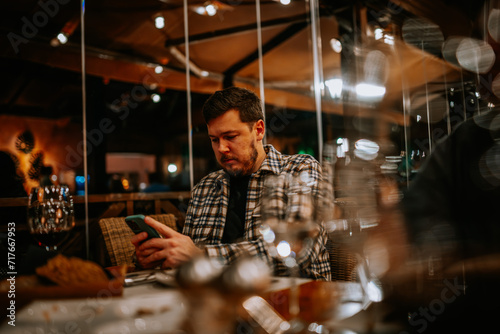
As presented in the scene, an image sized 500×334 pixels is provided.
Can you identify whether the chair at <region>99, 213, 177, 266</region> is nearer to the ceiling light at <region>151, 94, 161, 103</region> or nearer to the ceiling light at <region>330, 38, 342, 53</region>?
the ceiling light at <region>151, 94, 161, 103</region>

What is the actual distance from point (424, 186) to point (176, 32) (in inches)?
136

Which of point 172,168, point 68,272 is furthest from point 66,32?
point 68,272

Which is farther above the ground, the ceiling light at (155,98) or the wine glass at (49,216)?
the ceiling light at (155,98)

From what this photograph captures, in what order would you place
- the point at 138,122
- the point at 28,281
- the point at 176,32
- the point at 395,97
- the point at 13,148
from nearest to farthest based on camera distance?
the point at 28,281 → the point at 13,148 → the point at 176,32 → the point at 138,122 → the point at 395,97

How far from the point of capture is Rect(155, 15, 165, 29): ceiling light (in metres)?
3.82

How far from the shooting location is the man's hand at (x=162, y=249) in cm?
114

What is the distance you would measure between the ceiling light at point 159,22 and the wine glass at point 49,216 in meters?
3.29

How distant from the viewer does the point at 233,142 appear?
1.74 metres

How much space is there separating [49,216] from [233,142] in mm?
947

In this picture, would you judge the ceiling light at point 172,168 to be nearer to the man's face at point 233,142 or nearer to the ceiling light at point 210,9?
the ceiling light at point 210,9

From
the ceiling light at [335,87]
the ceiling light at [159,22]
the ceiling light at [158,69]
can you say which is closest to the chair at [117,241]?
the ceiling light at [158,69]

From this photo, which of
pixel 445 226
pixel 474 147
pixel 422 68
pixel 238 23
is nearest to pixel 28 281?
pixel 445 226

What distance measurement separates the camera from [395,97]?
4793 mm

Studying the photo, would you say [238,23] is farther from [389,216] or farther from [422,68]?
[389,216]
